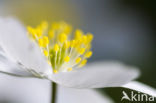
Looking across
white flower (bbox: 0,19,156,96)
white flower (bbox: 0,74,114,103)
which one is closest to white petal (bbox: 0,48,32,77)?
white flower (bbox: 0,19,156,96)

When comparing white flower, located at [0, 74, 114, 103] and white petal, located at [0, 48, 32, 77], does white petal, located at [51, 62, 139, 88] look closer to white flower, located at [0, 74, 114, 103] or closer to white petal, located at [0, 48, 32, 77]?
white petal, located at [0, 48, 32, 77]

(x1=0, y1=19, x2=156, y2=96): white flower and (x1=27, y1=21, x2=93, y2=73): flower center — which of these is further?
(x1=27, y1=21, x2=93, y2=73): flower center

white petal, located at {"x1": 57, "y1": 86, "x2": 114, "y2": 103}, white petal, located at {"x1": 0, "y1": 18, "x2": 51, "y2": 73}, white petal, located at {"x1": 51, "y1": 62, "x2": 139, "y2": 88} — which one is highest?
white petal, located at {"x1": 0, "y1": 18, "x2": 51, "y2": 73}

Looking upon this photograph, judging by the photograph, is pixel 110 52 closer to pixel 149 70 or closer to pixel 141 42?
pixel 141 42

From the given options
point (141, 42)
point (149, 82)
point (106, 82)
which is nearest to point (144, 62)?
point (149, 82)

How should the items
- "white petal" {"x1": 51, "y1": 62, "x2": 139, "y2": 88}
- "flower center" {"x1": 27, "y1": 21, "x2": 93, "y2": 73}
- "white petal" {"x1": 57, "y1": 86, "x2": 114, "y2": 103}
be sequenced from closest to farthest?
1. "white petal" {"x1": 51, "y1": 62, "x2": 139, "y2": 88}
2. "flower center" {"x1": 27, "y1": 21, "x2": 93, "y2": 73}
3. "white petal" {"x1": 57, "y1": 86, "x2": 114, "y2": 103}

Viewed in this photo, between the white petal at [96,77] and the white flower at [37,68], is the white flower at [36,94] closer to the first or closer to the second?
the white flower at [37,68]

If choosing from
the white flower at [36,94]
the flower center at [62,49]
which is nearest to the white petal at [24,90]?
the white flower at [36,94]

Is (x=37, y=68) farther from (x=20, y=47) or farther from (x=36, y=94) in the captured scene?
(x=36, y=94)
